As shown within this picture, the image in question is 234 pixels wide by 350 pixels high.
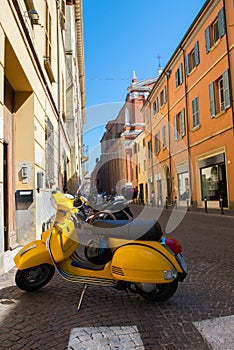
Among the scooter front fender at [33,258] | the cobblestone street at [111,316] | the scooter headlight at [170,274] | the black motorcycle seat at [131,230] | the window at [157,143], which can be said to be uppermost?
the window at [157,143]

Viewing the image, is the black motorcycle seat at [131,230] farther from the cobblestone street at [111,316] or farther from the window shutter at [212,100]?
the window shutter at [212,100]

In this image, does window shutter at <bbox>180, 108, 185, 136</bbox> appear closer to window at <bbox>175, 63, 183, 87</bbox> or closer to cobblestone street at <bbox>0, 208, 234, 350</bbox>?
window at <bbox>175, 63, 183, 87</bbox>

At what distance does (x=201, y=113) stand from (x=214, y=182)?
13.2 feet

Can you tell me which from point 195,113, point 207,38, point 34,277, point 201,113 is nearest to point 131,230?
point 34,277

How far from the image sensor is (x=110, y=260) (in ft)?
11.0

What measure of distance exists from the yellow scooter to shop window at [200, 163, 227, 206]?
1233 cm

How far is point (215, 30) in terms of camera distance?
15.8 meters

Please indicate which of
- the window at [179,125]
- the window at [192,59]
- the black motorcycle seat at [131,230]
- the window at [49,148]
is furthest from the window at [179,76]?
the black motorcycle seat at [131,230]

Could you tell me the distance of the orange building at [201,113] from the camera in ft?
47.0

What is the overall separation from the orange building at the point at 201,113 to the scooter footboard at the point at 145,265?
11.7 metres

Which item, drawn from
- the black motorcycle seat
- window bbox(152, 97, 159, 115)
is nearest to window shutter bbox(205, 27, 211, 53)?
window bbox(152, 97, 159, 115)

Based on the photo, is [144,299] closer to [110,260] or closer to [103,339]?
[110,260]

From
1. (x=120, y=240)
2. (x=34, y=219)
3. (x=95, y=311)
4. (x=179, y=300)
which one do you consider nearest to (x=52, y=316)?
(x=95, y=311)

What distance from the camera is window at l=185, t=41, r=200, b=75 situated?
17844 millimetres
